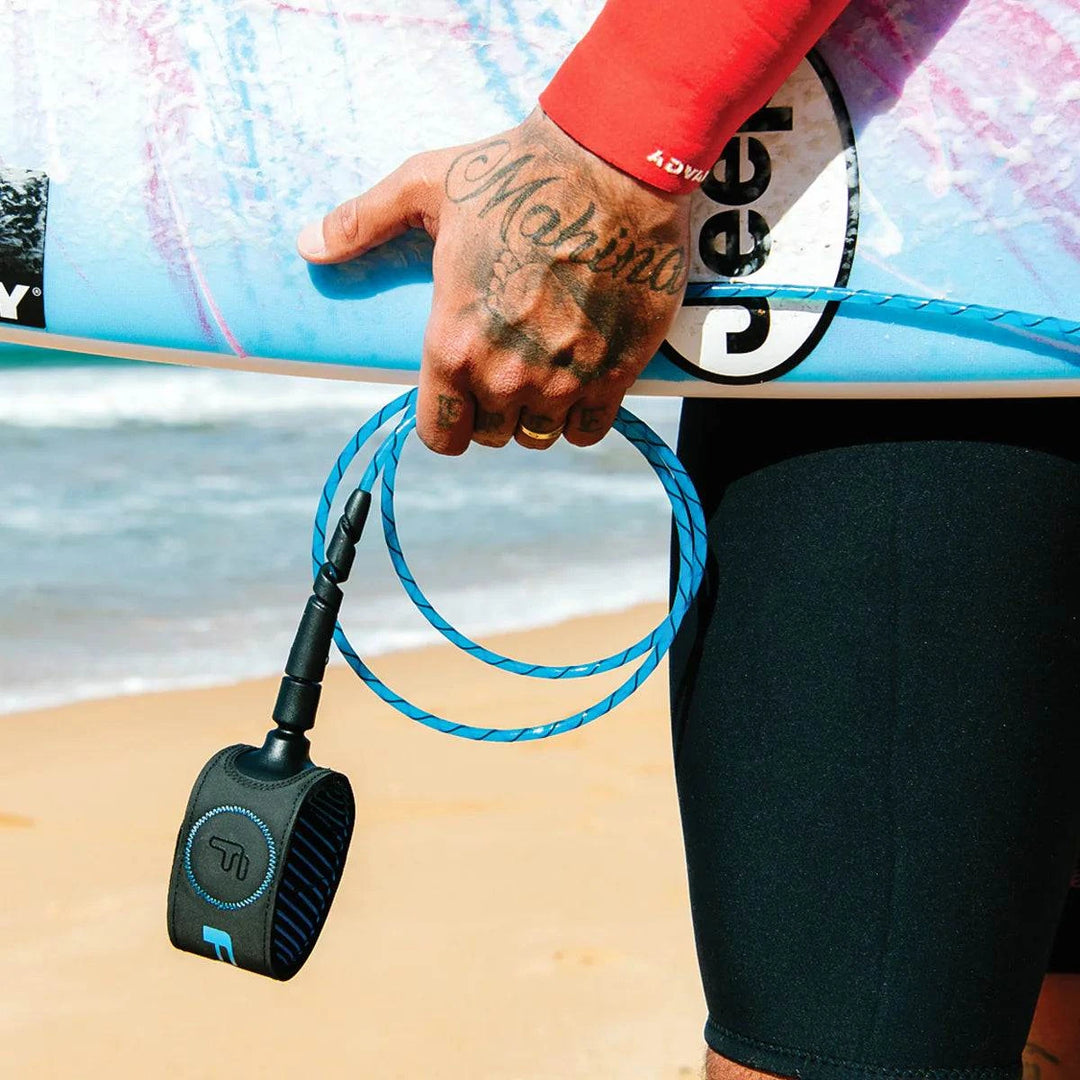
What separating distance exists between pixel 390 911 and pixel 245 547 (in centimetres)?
211

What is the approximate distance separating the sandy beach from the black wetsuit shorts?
870 millimetres

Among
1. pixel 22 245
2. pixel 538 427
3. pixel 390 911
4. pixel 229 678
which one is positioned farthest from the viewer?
pixel 229 678

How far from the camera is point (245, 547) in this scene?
13.4 feet

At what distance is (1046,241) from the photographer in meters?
1.01

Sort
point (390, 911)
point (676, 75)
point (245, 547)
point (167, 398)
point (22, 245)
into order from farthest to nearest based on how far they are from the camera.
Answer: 1. point (167, 398)
2. point (245, 547)
3. point (390, 911)
4. point (22, 245)
5. point (676, 75)

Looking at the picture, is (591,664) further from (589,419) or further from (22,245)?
(22,245)

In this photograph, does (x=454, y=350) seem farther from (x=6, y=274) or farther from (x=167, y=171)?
(x=6, y=274)

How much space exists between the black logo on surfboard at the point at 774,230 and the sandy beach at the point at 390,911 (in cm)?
107

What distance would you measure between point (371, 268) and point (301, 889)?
18.3 inches

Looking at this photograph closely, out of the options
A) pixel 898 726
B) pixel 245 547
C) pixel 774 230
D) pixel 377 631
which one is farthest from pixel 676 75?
pixel 245 547

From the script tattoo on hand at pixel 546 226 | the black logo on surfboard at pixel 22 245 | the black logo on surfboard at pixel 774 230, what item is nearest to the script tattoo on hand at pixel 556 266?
the script tattoo on hand at pixel 546 226

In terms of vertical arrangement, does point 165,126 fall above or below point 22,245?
above

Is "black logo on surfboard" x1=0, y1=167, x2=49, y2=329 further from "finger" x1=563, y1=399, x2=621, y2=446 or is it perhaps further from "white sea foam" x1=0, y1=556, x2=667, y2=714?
"white sea foam" x1=0, y1=556, x2=667, y2=714

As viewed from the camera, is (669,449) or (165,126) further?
(165,126)
